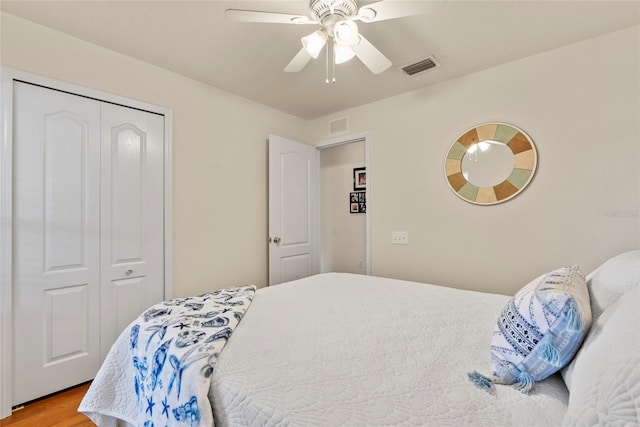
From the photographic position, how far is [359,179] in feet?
14.4

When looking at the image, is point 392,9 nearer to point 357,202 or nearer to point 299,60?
point 299,60

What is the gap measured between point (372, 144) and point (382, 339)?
2.31 meters

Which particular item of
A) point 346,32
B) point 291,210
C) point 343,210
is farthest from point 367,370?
point 343,210

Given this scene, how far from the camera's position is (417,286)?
197 centimetres

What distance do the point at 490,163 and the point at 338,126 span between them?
1664 millimetres

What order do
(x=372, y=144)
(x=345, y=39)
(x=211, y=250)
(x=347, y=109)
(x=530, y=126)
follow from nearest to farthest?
1. (x=345, y=39)
2. (x=530, y=126)
3. (x=211, y=250)
4. (x=372, y=144)
5. (x=347, y=109)

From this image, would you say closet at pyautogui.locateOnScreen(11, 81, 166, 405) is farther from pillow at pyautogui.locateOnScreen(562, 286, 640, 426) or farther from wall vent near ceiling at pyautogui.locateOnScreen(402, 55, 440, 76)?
pillow at pyautogui.locateOnScreen(562, 286, 640, 426)

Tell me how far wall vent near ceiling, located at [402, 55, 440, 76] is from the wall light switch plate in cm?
143

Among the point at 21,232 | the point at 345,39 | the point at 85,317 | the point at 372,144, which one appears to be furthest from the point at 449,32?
the point at 85,317

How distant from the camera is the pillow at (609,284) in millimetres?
868

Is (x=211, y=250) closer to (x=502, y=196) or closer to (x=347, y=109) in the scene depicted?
(x=347, y=109)

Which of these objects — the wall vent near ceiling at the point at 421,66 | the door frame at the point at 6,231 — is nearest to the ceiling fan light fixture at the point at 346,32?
the wall vent near ceiling at the point at 421,66

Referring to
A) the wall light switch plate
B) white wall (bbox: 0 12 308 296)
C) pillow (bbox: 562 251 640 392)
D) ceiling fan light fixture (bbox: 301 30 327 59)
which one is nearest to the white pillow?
pillow (bbox: 562 251 640 392)

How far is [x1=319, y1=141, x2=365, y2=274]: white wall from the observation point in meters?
4.39
